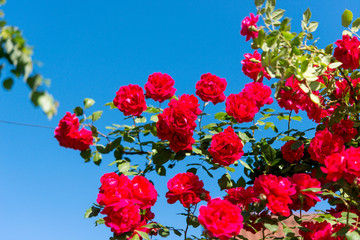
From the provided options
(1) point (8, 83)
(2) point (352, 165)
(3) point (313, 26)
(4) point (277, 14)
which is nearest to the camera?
(1) point (8, 83)

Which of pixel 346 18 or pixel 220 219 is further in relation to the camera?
pixel 346 18

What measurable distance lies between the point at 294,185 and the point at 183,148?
607 millimetres

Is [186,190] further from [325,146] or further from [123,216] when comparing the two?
[325,146]

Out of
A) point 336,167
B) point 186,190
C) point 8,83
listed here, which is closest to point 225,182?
point 186,190

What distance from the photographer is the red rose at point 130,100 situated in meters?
2.37

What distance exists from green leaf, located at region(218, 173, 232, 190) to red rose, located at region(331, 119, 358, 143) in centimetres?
67

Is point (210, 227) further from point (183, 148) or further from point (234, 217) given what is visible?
point (183, 148)

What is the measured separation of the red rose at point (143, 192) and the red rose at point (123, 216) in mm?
67

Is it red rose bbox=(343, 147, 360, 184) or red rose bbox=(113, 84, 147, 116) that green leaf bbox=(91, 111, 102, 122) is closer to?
red rose bbox=(113, 84, 147, 116)

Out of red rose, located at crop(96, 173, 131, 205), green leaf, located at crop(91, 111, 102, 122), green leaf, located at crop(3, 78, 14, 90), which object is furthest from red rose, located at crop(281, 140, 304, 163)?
green leaf, located at crop(3, 78, 14, 90)

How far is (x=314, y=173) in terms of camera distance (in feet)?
8.06

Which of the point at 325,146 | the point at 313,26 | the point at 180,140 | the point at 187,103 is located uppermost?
the point at 313,26

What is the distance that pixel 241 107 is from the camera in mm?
2352

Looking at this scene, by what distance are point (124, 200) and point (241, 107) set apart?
84 cm
